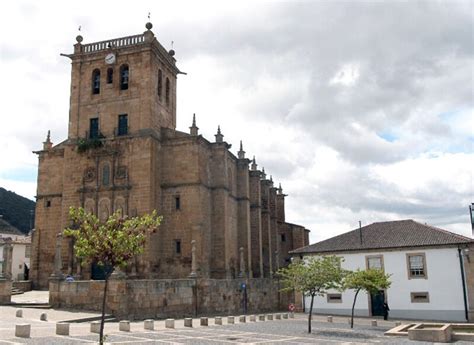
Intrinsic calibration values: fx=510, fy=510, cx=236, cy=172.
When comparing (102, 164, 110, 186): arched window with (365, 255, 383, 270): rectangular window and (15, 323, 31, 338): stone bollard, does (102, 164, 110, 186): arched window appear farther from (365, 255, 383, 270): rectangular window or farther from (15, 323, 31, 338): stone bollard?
(15, 323, 31, 338): stone bollard

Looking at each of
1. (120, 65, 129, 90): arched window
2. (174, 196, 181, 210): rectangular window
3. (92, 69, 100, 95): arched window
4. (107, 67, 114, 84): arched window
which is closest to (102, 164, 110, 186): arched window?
(174, 196, 181, 210): rectangular window

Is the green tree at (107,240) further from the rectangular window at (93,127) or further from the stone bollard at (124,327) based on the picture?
the rectangular window at (93,127)

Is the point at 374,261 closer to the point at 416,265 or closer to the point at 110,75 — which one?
the point at 416,265

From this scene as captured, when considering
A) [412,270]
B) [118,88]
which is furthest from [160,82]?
[412,270]

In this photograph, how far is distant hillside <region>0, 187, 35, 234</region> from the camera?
81.8 metres

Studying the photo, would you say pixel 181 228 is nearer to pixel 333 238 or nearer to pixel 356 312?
pixel 333 238

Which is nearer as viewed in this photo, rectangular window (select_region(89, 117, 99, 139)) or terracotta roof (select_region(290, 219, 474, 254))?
terracotta roof (select_region(290, 219, 474, 254))

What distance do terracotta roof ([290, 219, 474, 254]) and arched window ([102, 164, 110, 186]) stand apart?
47.1ft

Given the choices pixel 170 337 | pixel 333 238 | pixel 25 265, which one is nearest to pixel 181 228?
pixel 333 238

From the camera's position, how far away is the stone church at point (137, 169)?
35.7 meters

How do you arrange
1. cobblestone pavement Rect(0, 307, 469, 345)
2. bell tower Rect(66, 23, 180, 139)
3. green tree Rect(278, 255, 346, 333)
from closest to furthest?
cobblestone pavement Rect(0, 307, 469, 345) → green tree Rect(278, 255, 346, 333) → bell tower Rect(66, 23, 180, 139)

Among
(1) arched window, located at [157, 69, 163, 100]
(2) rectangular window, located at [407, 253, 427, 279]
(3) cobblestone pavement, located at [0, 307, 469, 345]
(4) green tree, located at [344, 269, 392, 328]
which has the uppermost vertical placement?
(1) arched window, located at [157, 69, 163, 100]

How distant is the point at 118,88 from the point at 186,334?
2364cm

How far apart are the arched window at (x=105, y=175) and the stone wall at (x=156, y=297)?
10.8 meters
